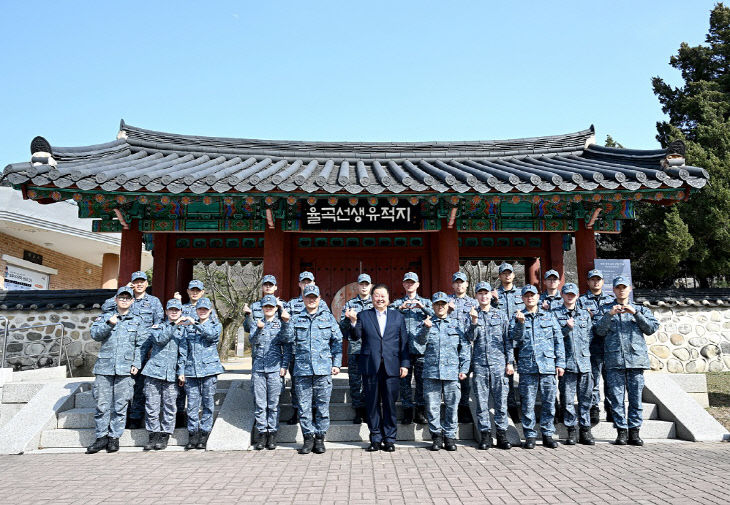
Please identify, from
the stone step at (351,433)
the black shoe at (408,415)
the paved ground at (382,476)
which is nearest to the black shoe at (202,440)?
the paved ground at (382,476)

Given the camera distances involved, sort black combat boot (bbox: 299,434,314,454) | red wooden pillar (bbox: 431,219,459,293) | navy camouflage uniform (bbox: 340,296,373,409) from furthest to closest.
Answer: red wooden pillar (bbox: 431,219,459,293) → navy camouflage uniform (bbox: 340,296,373,409) → black combat boot (bbox: 299,434,314,454)

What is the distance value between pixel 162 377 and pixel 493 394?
12.6ft

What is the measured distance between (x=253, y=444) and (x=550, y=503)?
3.33 m

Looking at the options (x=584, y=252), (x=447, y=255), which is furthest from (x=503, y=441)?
(x=584, y=252)

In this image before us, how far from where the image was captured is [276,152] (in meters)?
9.93

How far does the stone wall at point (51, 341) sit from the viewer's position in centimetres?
1003

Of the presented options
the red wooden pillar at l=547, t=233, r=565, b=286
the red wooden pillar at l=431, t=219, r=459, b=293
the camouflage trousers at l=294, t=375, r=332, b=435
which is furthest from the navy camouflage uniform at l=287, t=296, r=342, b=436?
the red wooden pillar at l=547, t=233, r=565, b=286

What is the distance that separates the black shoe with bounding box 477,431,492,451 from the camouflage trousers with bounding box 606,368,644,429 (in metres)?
1.53

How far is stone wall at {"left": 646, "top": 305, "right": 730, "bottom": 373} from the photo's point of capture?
1170cm

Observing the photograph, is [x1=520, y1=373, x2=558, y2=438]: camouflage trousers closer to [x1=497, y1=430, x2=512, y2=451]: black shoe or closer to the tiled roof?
[x1=497, y1=430, x2=512, y2=451]: black shoe

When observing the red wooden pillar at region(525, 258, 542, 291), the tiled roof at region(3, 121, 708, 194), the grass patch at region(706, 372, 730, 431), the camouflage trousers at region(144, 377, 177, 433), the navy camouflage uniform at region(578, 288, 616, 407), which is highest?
the tiled roof at region(3, 121, 708, 194)

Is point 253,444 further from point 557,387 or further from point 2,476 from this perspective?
point 557,387

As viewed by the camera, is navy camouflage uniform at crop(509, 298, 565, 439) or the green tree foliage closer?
navy camouflage uniform at crop(509, 298, 565, 439)

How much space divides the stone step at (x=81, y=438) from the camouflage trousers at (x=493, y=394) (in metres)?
3.48
